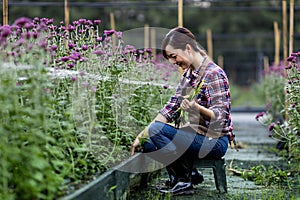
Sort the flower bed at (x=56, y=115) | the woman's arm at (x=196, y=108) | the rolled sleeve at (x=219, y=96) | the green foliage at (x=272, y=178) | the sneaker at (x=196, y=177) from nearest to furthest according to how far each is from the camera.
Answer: the flower bed at (x=56, y=115), the woman's arm at (x=196, y=108), the rolled sleeve at (x=219, y=96), the sneaker at (x=196, y=177), the green foliage at (x=272, y=178)

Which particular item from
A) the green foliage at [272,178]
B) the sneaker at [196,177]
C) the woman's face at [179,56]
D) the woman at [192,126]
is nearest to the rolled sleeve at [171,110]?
the woman at [192,126]

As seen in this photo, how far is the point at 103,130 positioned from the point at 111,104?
0.18 m

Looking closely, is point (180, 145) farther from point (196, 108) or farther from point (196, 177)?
point (196, 177)

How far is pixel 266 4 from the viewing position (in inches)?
968

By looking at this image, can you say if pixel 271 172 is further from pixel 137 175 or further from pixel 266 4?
pixel 266 4

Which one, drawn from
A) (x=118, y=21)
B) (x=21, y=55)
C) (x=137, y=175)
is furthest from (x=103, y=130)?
(x=118, y=21)

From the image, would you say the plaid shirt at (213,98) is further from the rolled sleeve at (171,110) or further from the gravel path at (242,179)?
the gravel path at (242,179)

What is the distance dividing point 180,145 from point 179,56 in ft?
2.00

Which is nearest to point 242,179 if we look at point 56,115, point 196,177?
point 196,177

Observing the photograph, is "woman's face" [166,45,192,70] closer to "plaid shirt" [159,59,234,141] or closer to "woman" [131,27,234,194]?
"woman" [131,27,234,194]

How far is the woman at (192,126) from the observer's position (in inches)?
150

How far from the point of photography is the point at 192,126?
393 cm

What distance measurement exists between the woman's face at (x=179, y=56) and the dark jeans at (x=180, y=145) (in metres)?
0.44

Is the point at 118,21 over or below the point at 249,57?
over
